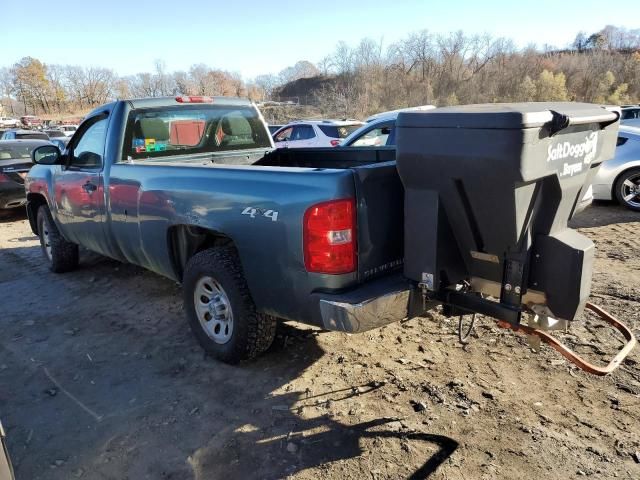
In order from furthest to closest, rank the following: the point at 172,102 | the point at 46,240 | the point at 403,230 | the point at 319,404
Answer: the point at 46,240, the point at 172,102, the point at 319,404, the point at 403,230

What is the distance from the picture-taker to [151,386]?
3438 millimetres

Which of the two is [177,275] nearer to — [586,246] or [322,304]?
[322,304]

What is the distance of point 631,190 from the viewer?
8.17m

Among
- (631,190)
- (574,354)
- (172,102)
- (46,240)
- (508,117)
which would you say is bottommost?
(631,190)

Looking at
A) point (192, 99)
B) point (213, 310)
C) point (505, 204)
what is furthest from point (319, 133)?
point (505, 204)

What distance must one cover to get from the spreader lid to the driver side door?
323 cm

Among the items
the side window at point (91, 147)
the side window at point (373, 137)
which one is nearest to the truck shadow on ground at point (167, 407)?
the side window at point (91, 147)

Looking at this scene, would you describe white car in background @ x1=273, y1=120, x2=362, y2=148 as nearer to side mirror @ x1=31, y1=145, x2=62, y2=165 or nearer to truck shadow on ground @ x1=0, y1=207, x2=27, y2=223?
truck shadow on ground @ x1=0, y1=207, x2=27, y2=223

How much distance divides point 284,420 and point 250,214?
1.25m

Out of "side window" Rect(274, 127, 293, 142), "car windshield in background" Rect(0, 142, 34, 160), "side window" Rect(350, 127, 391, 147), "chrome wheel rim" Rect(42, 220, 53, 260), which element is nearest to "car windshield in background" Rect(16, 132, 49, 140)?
"car windshield in background" Rect(0, 142, 34, 160)

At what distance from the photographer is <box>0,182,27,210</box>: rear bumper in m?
9.47

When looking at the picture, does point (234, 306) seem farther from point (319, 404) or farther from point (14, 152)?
point (14, 152)

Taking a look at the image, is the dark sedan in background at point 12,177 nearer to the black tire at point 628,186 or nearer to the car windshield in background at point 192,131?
the car windshield in background at point 192,131

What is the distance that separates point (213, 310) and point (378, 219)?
59.7 inches
